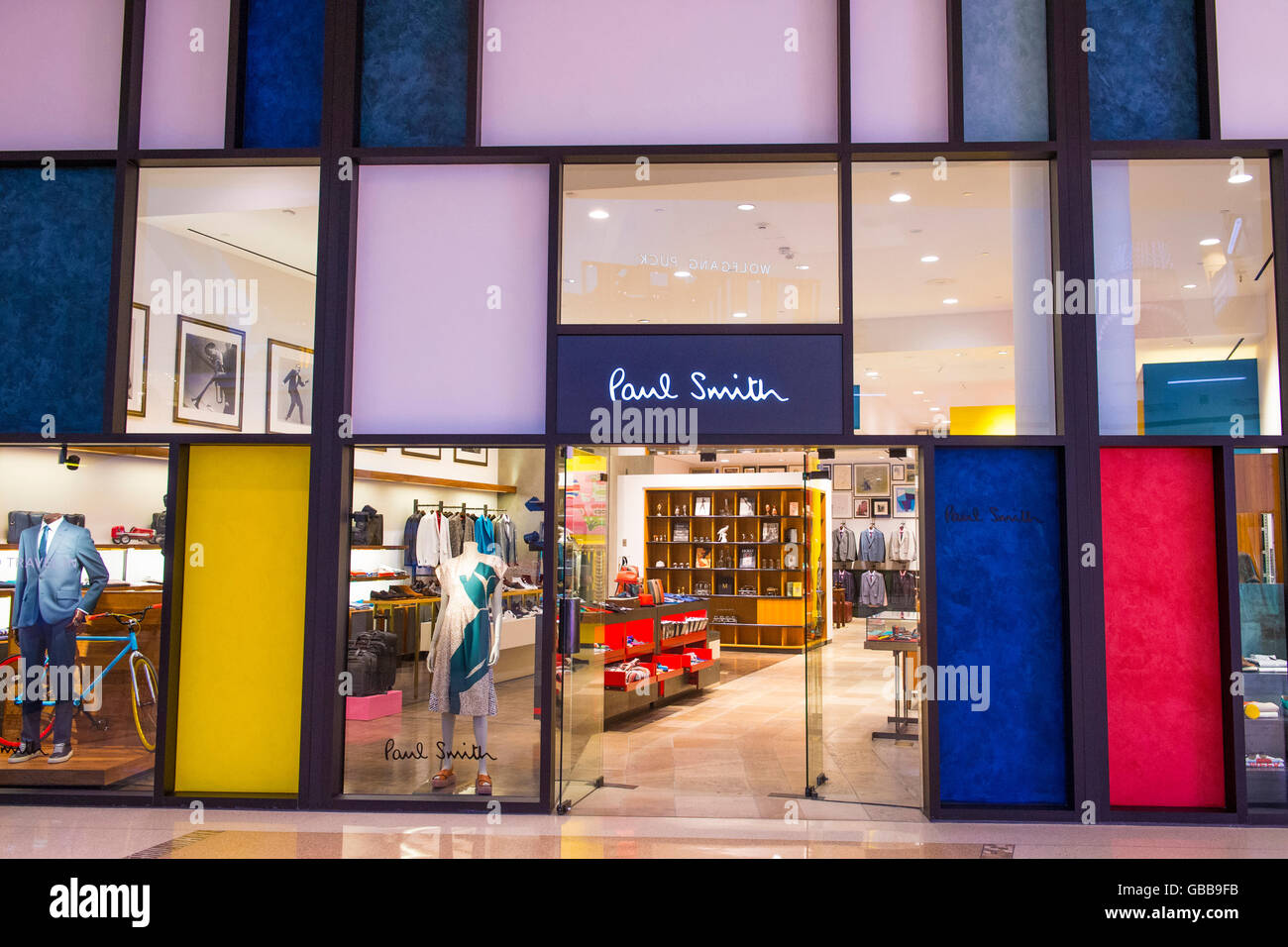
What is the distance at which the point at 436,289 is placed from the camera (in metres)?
5.82

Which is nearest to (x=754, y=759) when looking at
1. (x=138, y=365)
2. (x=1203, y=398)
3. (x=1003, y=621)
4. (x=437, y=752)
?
(x=1003, y=621)

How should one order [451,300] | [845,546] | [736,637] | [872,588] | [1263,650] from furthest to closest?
[845,546], [872,588], [736,637], [451,300], [1263,650]

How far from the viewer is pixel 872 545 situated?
1680 cm

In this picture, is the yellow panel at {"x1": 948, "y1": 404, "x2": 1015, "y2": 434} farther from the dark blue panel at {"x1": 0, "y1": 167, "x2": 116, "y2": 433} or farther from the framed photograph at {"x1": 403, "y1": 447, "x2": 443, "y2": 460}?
the dark blue panel at {"x1": 0, "y1": 167, "x2": 116, "y2": 433}

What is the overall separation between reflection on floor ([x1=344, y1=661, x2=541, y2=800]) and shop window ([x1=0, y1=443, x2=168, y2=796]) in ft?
4.01

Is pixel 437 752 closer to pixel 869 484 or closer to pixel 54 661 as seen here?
pixel 54 661

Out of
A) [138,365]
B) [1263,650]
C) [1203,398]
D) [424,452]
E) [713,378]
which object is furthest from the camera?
[424,452]

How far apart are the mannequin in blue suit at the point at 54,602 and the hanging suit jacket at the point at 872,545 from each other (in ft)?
42.8

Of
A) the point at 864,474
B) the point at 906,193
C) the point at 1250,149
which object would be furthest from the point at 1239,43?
the point at 864,474

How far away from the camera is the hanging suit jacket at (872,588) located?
637 inches

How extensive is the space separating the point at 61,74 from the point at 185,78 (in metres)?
0.81

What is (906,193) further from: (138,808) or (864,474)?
(864,474)

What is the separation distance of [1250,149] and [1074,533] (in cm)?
246

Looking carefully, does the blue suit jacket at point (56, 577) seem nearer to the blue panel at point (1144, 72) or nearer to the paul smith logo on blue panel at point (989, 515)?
the paul smith logo on blue panel at point (989, 515)
